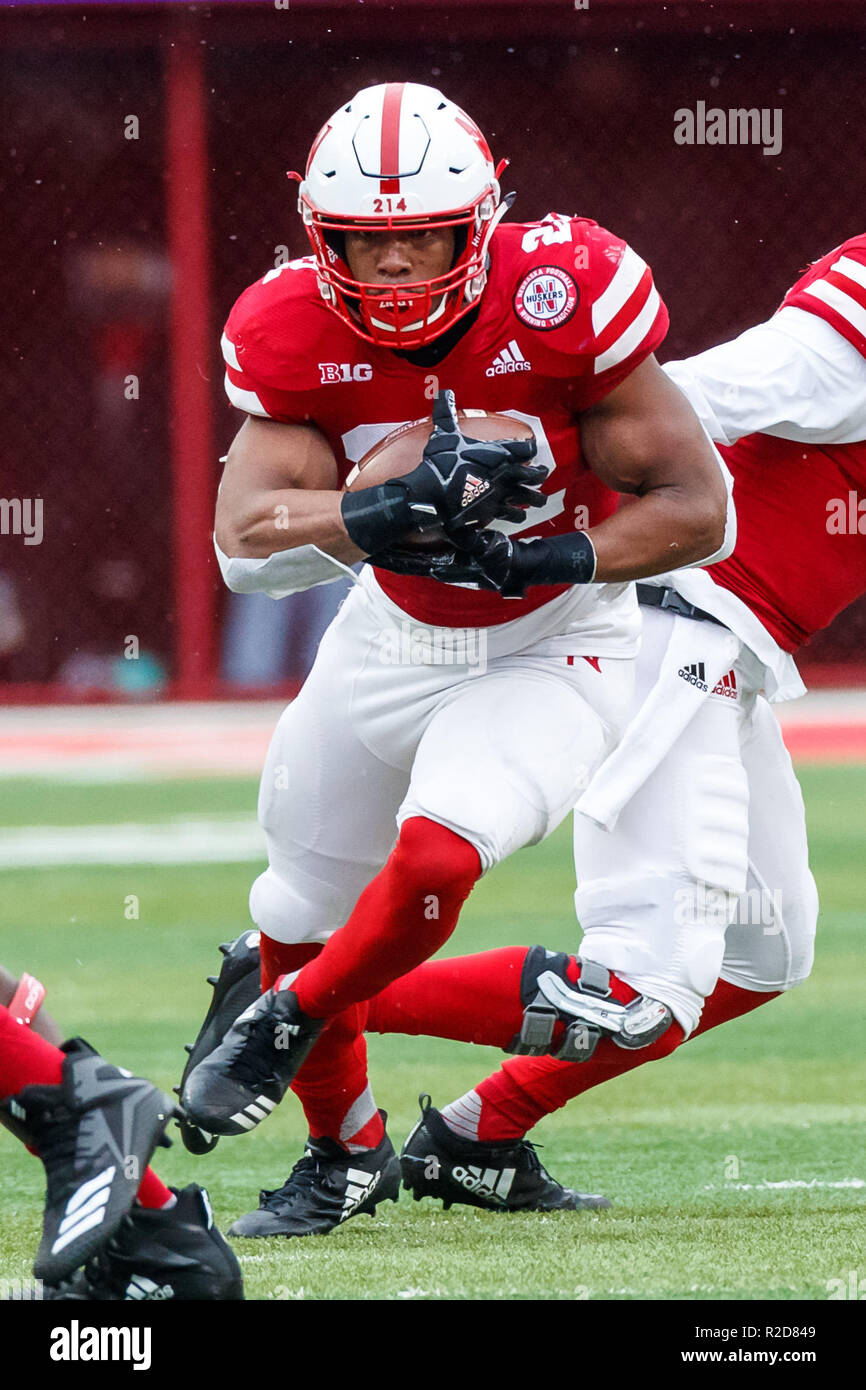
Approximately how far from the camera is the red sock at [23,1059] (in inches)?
100

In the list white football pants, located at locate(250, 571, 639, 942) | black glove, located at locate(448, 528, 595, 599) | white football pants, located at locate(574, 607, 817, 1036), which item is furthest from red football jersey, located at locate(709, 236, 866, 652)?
black glove, located at locate(448, 528, 595, 599)

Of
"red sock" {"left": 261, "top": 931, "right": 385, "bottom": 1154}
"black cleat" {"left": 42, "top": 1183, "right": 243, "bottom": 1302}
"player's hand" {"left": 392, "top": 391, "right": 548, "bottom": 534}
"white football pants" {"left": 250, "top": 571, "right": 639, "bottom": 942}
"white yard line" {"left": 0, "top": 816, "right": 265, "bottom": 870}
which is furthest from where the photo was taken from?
"white yard line" {"left": 0, "top": 816, "right": 265, "bottom": 870}

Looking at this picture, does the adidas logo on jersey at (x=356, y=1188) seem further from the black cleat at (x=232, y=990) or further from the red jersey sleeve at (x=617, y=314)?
the red jersey sleeve at (x=617, y=314)

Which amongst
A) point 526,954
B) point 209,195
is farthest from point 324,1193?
point 209,195

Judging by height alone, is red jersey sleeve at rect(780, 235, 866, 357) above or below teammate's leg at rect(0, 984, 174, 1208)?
above

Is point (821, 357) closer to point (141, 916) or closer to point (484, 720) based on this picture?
point (484, 720)

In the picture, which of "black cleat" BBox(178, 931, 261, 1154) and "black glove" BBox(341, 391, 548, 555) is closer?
"black glove" BBox(341, 391, 548, 555)

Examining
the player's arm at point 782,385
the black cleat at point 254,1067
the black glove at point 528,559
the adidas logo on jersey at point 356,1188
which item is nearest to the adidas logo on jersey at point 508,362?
the black glove at point 528,559

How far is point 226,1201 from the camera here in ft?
12.1

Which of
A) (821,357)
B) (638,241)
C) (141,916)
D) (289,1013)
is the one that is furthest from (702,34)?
(289,1013)

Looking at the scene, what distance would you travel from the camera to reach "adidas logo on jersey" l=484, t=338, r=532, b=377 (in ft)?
10.6

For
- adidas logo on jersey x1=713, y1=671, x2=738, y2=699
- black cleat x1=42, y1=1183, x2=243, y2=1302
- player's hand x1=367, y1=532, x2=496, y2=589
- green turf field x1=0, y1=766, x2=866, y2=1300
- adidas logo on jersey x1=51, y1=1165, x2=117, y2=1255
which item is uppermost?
player's hand x1=367, y1=532, x2=496, y2=589

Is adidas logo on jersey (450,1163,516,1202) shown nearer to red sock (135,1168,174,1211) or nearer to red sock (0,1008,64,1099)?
red sock (135,1168,174,1211)

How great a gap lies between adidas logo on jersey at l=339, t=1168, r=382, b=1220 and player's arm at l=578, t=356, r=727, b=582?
3.65 ft
